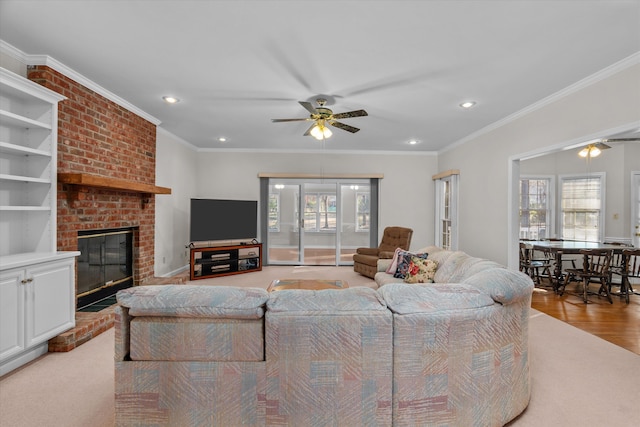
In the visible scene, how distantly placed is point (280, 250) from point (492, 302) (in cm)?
559

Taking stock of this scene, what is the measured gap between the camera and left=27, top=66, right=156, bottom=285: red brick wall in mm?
2930

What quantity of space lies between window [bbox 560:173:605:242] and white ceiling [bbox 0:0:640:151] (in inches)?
139

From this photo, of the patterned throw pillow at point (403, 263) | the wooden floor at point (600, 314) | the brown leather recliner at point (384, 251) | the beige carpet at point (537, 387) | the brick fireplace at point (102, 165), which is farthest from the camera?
the brown leather recliner at point (384, 251)

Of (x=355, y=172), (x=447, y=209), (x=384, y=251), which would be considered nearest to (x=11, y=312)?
(x=384, y=251)

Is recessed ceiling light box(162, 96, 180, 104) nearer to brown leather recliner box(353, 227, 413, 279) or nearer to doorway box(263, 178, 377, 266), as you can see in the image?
doorway box(263, 178, 377, 266)

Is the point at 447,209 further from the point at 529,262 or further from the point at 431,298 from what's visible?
the point at 431,298

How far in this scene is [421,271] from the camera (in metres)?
3.51

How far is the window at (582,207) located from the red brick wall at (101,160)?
7.87m

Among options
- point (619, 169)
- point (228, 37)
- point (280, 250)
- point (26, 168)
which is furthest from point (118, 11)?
point (619, 169)

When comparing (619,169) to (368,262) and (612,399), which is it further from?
(612,399)

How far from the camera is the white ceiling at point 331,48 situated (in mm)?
2021

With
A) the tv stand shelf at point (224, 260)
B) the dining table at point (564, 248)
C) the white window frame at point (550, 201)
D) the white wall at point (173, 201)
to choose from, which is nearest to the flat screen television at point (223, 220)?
the tv stand shelf at point (224, 260)

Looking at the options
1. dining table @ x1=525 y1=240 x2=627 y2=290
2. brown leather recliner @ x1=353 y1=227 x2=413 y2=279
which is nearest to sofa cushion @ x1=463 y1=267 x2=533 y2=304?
brown leather recliner @ x1=353 y1=227 x2=413 y2=279

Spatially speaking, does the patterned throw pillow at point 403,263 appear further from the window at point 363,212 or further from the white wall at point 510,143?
the window at point 363,212
